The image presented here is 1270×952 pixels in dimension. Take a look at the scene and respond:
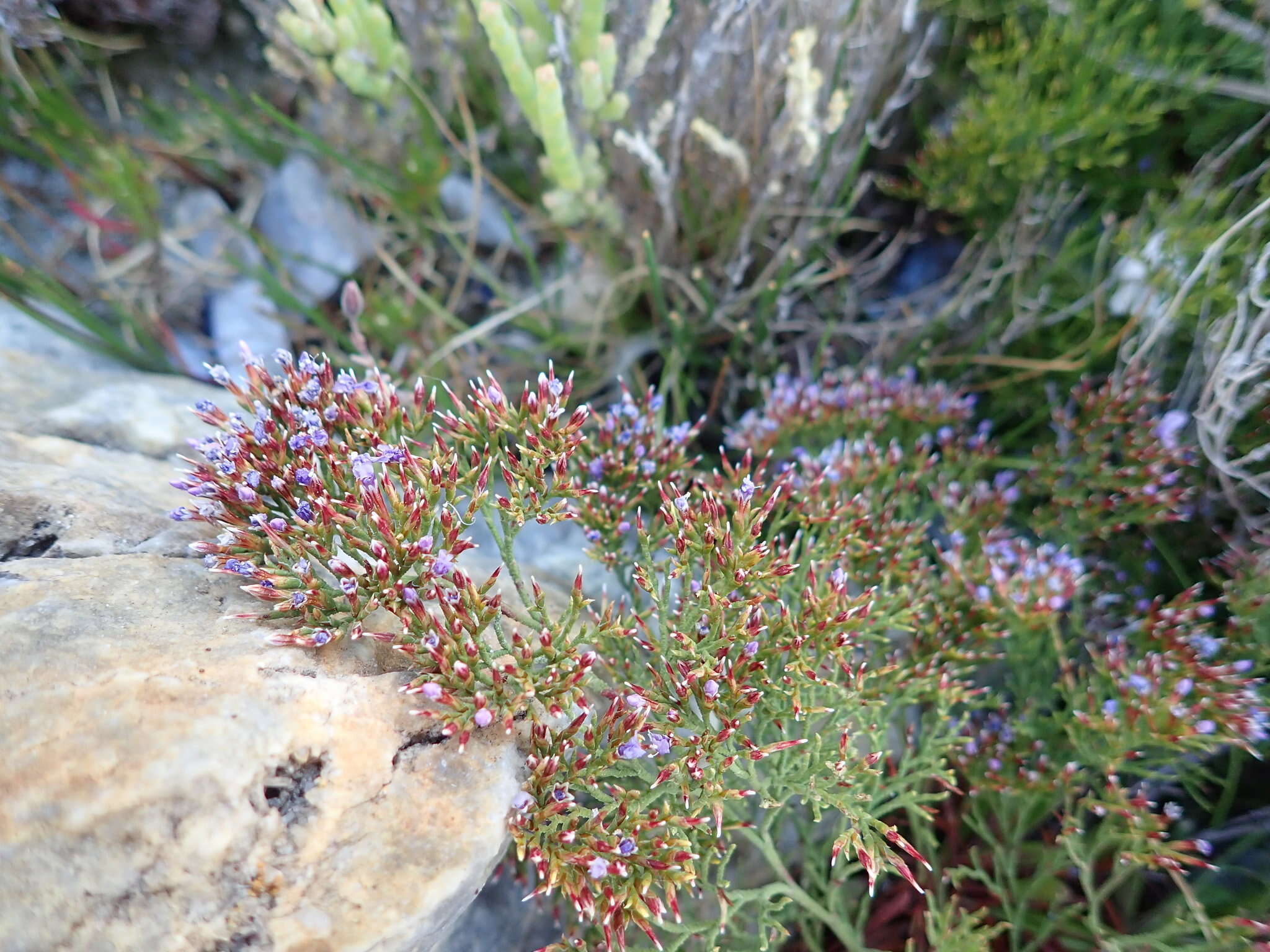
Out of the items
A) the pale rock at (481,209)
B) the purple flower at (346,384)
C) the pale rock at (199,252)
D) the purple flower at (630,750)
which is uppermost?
the pale rock at (481,209)

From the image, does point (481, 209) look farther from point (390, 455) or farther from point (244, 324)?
point (390, 455)

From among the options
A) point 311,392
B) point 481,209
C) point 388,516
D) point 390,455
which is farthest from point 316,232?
point 388,516

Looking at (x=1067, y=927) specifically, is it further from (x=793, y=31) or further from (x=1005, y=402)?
(x=793, y=31)

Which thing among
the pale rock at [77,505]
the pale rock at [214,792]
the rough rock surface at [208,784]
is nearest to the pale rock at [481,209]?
the pale rock at [77,505]

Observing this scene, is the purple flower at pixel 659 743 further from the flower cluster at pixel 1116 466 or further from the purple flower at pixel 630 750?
the flower cluster at pixel 1116 466

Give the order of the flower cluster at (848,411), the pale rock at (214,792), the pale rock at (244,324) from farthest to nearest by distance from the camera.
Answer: the pale rock at (244,324)
the flower cluster at (848,411)
the pale rock at (214,792)
